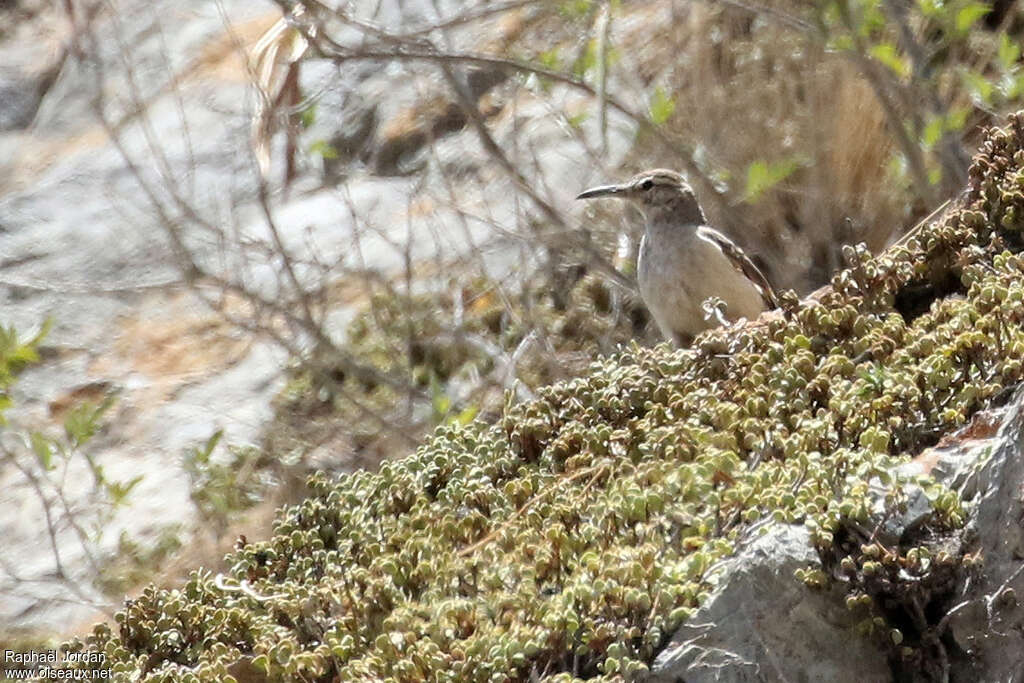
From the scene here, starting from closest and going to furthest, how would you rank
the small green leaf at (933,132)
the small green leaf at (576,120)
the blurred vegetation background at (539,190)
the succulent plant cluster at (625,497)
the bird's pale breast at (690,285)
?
the succulent plant cluster at (625,497)
the small green leaf at (933,132)
the bird's pale breast at (690,285)
the blurred vegetation background at (539,190)
the small green leaf at (576,120)

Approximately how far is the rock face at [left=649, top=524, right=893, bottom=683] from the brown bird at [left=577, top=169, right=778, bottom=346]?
9.42 feet

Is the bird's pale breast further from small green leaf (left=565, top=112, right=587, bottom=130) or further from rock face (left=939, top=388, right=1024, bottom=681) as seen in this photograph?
rock face (left=939, top=388, right=1024, bottom=681)

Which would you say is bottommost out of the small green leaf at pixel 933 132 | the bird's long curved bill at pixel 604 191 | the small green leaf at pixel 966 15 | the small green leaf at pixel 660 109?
the small green leaf at pixel 933 132

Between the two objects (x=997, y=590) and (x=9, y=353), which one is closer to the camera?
(x=997, y=590)

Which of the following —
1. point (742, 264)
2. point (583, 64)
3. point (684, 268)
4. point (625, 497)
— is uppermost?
point (583, 64)

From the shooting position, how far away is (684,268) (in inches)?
223

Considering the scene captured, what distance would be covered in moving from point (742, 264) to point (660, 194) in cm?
51

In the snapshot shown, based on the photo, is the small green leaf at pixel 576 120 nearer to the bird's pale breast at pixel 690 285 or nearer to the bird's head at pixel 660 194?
the bird's head at pixel 660 194

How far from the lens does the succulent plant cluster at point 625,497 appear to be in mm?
2576

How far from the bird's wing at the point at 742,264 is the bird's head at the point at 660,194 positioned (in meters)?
0.19

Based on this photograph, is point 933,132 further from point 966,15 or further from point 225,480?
point 225,480

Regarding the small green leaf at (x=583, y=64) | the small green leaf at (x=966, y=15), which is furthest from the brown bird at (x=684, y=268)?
the small green leaf at (x=966, y=15)

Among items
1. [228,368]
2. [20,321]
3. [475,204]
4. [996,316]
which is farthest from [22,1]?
[996,316]

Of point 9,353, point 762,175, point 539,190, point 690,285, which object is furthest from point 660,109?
point 9,353
